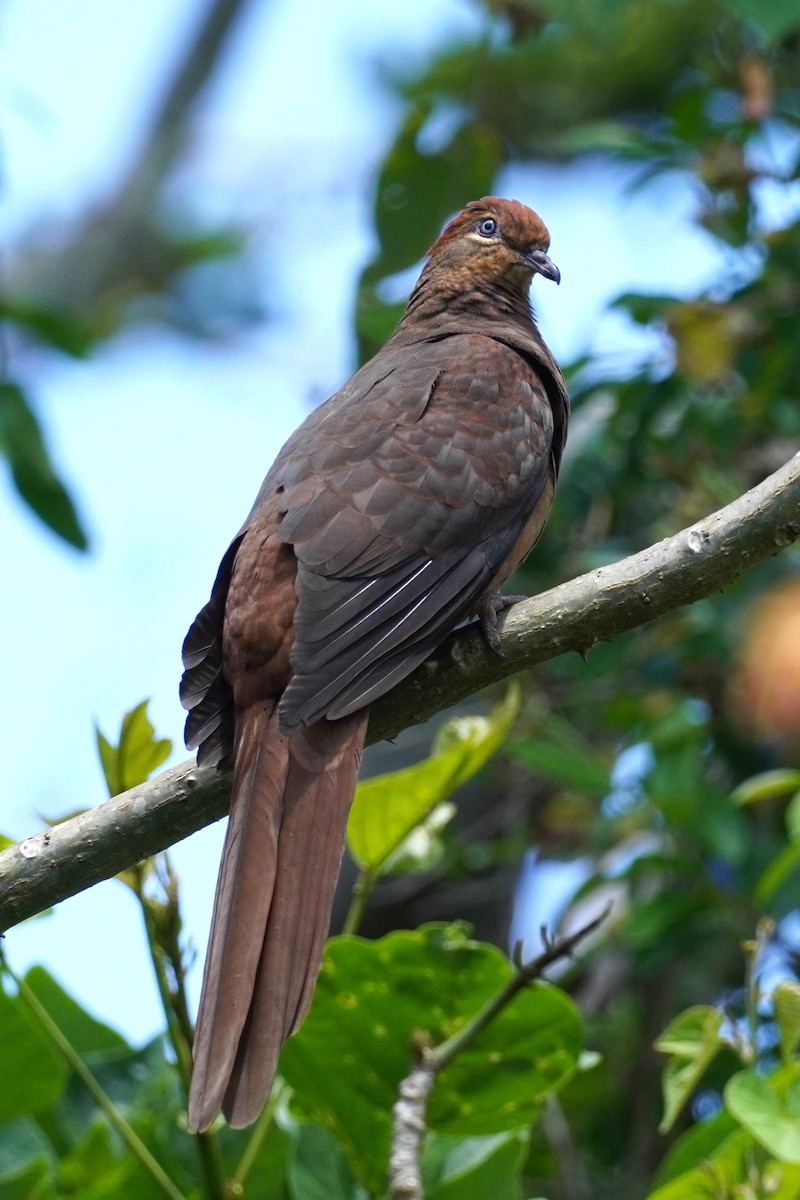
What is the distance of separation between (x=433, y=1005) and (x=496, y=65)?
5.34m

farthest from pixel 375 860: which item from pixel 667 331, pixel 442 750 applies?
pixel 667 331

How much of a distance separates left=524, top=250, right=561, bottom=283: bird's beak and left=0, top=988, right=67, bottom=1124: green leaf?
245 centimetres

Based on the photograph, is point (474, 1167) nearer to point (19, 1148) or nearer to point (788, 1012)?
point (788, 1012)

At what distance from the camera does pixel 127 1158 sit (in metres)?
2.90

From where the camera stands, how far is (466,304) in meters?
4.30

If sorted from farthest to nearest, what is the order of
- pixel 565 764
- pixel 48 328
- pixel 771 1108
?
1. pixel 48 328
2. pixel 565 764
3. pixel 771 1108

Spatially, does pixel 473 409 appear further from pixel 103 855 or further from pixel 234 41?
pixel 234 41

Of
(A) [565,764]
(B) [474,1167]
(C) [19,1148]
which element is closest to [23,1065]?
(C) [19,1148]

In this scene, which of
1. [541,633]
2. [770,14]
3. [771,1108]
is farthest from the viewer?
[770,14]

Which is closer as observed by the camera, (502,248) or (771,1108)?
(771,1108)

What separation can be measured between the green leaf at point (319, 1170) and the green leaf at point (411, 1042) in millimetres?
49

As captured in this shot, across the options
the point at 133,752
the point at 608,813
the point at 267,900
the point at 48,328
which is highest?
the point at 48,328

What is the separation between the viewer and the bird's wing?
117 inches

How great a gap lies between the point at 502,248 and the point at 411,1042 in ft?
7.75
